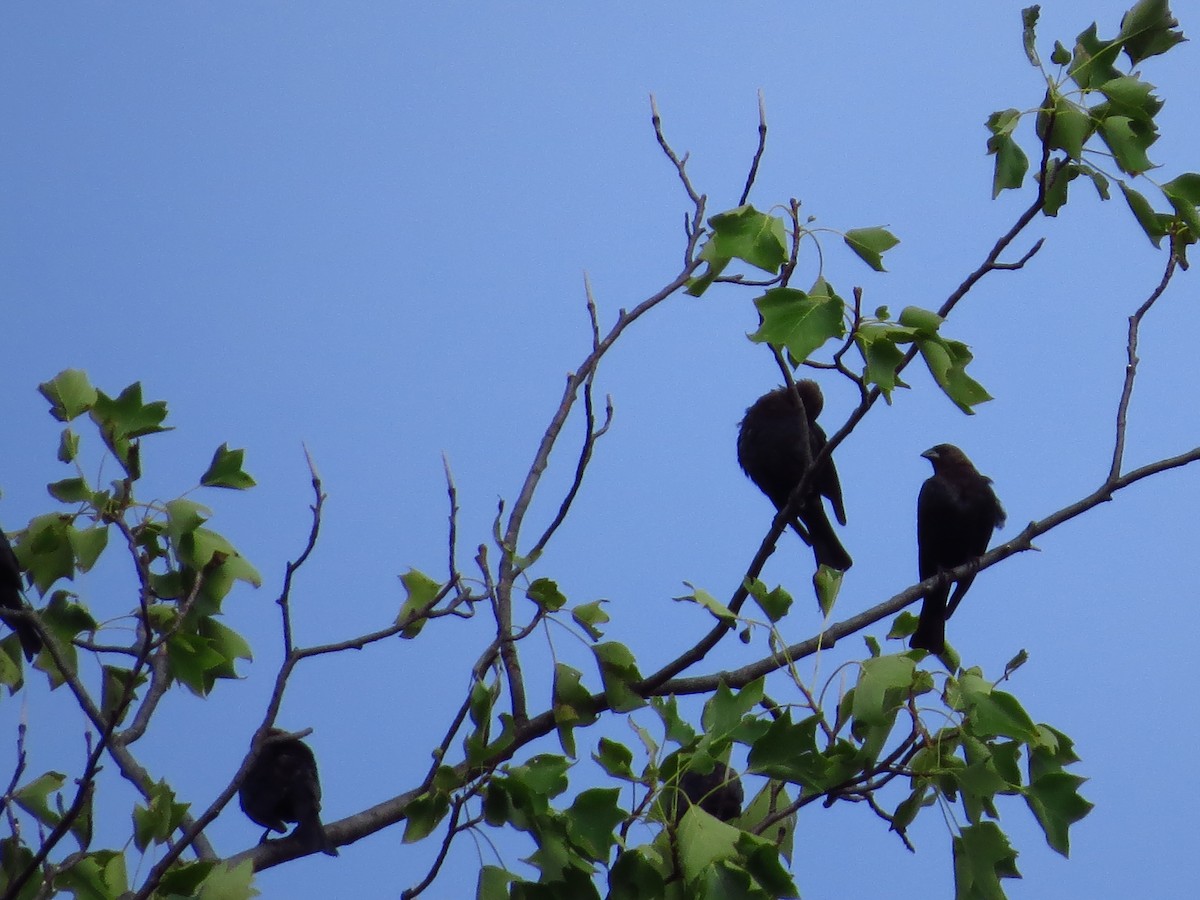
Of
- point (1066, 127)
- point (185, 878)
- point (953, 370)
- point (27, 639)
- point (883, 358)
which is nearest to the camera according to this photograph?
point (185, 878)

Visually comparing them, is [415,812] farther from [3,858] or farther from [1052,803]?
[1052,803]

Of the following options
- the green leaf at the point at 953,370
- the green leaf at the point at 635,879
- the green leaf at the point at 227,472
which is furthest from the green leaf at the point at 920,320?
the green leaf at the point at 227,472

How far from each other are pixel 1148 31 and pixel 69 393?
2840 mm

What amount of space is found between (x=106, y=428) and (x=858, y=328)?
186cm

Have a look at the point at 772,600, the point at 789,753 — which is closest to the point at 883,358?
the point at 772,600

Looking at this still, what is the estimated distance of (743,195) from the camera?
380cm

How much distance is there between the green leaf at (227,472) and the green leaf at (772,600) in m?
1.36

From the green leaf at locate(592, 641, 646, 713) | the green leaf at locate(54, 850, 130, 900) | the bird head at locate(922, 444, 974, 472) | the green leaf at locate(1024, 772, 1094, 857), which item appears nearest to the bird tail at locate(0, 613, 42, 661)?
the green leaf at locate(54, 850, 130, 900)

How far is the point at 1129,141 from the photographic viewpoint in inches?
136

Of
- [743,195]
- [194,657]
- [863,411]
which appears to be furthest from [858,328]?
[194,657]

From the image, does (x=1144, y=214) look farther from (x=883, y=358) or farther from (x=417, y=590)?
(x=417, y=590)

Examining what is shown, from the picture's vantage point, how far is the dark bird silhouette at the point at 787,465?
252 inches

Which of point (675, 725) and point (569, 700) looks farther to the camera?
point (569, 700)

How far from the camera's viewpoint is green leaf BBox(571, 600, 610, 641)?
368 cm
